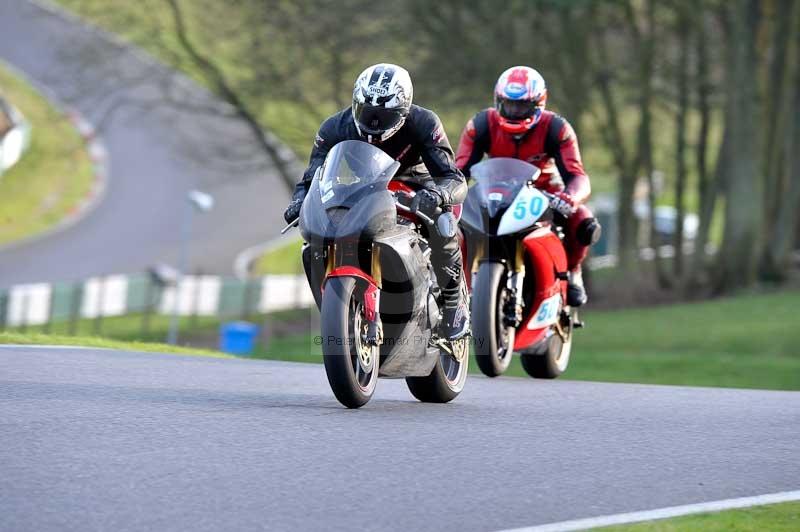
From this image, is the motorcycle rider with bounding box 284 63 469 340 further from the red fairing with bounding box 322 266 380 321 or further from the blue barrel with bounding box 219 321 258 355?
the blue barrel with bounding box 219 321 258 355

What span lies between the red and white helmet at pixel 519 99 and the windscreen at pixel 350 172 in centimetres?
329

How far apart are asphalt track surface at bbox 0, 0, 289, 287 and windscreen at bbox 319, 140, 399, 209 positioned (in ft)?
73.5

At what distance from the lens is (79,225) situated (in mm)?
37250

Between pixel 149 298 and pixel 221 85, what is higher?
pixel 221 85

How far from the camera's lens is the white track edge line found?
552 centimetres

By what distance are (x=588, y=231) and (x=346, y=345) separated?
14.4ft

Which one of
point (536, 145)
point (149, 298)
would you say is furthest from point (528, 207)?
point (149, 298)

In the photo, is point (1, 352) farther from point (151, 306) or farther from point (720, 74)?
point (720, 74)

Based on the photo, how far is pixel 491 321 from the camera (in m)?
10.6

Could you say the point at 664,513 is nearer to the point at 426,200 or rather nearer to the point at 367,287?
the point at 367,287

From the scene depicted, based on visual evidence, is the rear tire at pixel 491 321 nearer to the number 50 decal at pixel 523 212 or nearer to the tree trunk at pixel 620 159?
the number 50 decal at pixel 523 212

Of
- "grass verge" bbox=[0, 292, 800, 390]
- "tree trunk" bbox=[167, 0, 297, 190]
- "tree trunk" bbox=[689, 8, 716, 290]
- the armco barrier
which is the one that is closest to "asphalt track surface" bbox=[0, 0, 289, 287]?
"tree trunk" bbox=[167, 0, 297, 190]

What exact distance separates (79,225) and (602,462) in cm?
3158

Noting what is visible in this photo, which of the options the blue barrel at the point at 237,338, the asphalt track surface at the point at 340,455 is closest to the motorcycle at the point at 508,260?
the asphalt track surface at the point at 340,455
